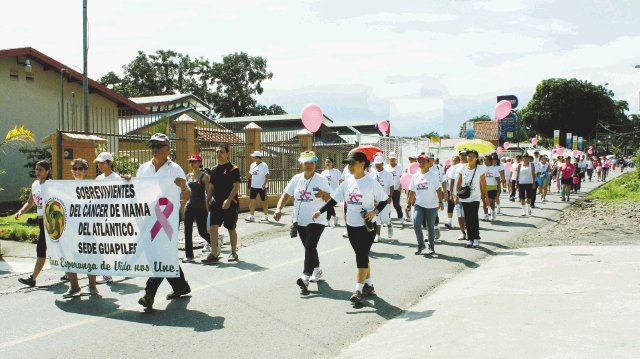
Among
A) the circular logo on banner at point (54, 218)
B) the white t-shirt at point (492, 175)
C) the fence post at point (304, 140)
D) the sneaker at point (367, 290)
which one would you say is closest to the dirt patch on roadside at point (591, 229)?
the white t-shirt at point (492, 175)

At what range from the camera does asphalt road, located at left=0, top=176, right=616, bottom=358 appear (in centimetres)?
550

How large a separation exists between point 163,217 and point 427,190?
5194mm

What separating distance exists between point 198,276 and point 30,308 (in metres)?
2.40

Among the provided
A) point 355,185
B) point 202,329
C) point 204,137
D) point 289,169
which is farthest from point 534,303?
point 289,169

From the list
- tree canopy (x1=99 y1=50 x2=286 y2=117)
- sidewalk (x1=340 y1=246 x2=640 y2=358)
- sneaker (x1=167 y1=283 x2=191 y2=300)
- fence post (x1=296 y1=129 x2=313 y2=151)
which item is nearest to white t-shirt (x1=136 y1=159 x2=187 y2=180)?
sneaker (x1=167 y1=283 x2=191 y2=300)

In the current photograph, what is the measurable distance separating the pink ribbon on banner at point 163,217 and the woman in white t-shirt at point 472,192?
6.14 meters

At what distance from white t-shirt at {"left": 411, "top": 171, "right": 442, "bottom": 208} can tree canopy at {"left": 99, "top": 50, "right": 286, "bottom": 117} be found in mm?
65921

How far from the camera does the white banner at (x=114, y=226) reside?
271 inches

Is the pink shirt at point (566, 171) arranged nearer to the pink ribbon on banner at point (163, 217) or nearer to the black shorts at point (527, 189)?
the black shorts at point (527, 189)

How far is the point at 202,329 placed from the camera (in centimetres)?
603

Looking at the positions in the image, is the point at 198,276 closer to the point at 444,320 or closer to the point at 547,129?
the point at 444,320

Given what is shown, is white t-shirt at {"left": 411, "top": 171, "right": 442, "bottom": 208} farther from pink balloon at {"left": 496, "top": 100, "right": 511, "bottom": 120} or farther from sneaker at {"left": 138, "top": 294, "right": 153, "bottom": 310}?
pink balloon at {"left": 496, "top": 100, "right": 511, "bottom": 120}

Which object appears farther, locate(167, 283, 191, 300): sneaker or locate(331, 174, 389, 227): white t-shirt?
locate(167, 283, 191, 300): sneaker

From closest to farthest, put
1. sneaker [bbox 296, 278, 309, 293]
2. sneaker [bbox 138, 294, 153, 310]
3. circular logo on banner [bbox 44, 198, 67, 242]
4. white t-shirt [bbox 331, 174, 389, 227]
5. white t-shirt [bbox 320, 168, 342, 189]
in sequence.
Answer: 1. sneaker [bbox 138, 294, 153, 310]
2. white t-shirt [bbox 331, 174, 389, 227]
3. sneaker [bbox 296, 278, 309, 293]
4. circular logo on banner [bbox 44, 198, 67, 242]
5. white t-shirt [bbox 320, 168, 342, 189]
